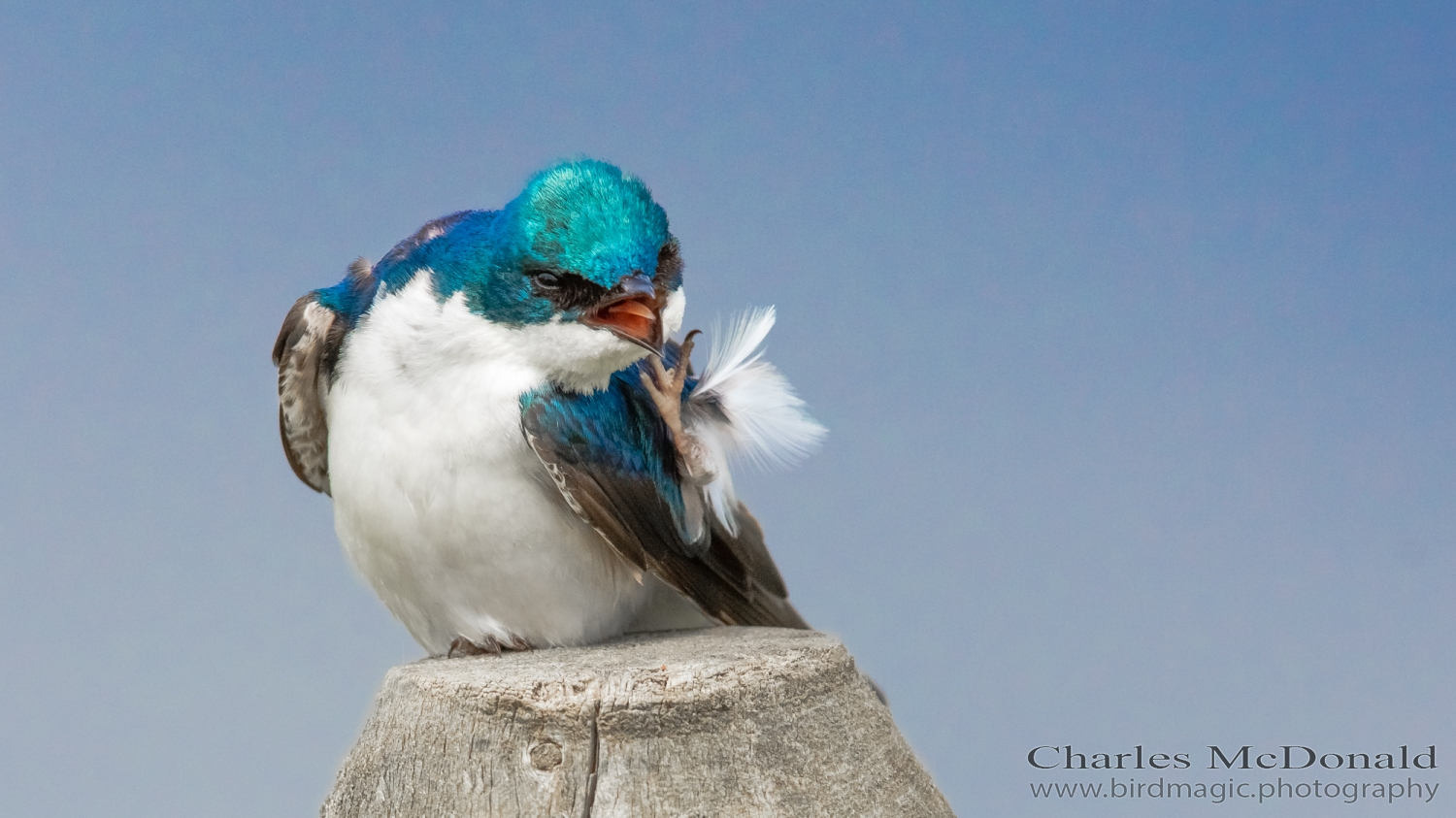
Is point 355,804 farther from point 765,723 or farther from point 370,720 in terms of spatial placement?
point 765,723

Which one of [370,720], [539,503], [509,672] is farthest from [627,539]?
[370,720]

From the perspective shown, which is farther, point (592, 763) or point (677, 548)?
point (677, 548)

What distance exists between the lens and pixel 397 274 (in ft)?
14.0

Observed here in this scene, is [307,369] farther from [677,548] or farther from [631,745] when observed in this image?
[631,745]

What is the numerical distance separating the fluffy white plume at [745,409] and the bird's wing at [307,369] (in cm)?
110

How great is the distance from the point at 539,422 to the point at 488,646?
79cm

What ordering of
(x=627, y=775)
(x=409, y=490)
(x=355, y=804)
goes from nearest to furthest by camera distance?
(x=627, y=775) < (x=355, y=804) < (x=409, y=490)

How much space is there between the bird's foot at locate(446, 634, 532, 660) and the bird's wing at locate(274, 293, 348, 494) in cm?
76

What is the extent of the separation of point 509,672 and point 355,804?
21.0 inches

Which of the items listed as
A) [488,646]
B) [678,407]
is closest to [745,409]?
[678,407]

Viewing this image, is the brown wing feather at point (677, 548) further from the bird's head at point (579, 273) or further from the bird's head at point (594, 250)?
the bird's head at point (594, 250)

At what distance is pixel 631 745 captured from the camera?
363 centimetres

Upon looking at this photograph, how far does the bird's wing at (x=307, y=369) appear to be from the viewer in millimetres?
4406

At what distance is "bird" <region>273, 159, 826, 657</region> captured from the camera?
3879 millimetres
